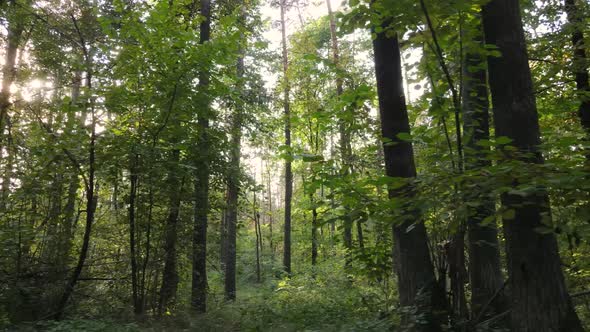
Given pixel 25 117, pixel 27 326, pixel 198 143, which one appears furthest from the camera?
pixel 25 117

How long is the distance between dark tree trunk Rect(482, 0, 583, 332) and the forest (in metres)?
0.01

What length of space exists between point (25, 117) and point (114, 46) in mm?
4549

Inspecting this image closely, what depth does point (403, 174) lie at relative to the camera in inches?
152

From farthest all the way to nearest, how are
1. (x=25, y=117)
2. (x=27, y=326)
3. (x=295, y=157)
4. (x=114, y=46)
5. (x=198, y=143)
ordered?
1. (x=25, y=117)
2. (x=198, y=143)
3. (x=114, y=46)
4. (x=27, y=326)
5. (x=295, y=157)

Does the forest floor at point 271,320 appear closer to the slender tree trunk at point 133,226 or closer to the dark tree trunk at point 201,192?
the slender tree trunk at point 133,226

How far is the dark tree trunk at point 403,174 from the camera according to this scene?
3.59 metres

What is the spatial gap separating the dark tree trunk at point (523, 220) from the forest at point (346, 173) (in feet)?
0.04

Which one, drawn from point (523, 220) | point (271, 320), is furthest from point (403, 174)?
point (271, 320)

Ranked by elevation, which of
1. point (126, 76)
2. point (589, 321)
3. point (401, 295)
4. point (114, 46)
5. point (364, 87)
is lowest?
point (589, 321)

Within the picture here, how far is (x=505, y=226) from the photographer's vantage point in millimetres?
2799

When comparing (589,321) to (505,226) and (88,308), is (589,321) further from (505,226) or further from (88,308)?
(88,308)

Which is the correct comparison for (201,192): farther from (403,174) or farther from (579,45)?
(579,45)

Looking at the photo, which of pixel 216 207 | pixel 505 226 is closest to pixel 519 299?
pixel 505 226

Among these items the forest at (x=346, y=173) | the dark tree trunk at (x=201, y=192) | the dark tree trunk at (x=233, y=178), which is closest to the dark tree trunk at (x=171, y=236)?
the forest at (x=346, y=173)
